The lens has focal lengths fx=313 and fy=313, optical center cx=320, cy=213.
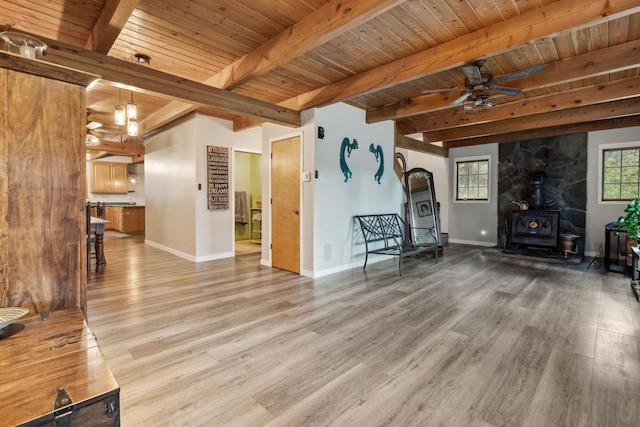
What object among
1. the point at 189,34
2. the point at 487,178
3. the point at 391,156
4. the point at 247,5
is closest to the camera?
the point at 247,5

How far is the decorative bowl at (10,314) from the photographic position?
42.6 inches

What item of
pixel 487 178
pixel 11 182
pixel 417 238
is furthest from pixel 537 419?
pixel 487 178

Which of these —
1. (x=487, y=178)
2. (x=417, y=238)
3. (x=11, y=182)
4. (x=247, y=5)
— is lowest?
(x=417, y=238)

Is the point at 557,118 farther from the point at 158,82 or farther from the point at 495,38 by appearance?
the point at 158,82

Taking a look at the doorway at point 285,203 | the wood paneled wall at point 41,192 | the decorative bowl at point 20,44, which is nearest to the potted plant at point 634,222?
the doorway at point 285,203

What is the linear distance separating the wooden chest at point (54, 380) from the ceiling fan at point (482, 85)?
11.6ft

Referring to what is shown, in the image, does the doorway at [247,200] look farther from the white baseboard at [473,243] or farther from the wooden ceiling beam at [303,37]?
the white baseboard at [473,243]

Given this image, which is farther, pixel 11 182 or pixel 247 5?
pixel 247 5

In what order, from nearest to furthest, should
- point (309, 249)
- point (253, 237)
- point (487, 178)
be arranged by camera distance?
1. point (309, 249)
2. point (487, 178)
3. point (253, 237)

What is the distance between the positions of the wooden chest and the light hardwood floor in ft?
2.53

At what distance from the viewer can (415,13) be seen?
2.56m

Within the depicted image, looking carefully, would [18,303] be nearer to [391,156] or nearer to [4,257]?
[4,257]

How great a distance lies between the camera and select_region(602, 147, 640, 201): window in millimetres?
5812

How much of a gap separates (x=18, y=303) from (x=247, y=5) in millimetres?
2412
